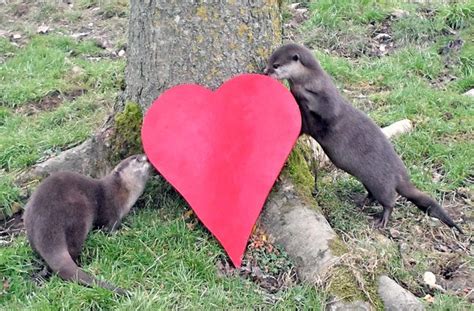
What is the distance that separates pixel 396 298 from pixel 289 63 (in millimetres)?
1369

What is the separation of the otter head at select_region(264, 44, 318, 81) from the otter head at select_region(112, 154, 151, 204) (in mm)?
821

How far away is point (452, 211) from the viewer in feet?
14.7

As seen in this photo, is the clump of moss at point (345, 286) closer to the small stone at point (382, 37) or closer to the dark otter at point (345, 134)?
the dark otter at point (345, 134)

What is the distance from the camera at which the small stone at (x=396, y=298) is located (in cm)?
349

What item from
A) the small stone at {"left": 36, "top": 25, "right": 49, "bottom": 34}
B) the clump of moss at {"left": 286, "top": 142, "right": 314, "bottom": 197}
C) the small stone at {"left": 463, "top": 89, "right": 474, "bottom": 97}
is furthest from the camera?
the small stone at {"left": 36, "top": 25, "right": 49, "bottom": 34}

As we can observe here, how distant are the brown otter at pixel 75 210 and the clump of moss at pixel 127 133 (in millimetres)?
205

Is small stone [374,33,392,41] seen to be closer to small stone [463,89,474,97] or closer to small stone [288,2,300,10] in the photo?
small stone [288,2,300,10]

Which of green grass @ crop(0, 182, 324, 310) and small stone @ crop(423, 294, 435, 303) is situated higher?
green grass @ crop(0, 182, 324, 310)

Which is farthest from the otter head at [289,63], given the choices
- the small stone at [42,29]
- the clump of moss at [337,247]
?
the small stone at [42,29]

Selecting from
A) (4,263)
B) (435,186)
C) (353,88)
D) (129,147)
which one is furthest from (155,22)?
(353,88)

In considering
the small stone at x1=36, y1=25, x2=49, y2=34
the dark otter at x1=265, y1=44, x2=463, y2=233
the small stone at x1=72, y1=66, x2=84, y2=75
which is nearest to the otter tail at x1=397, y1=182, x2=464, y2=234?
the dark otter at x1=265, y1=44, x2=463, y2=233

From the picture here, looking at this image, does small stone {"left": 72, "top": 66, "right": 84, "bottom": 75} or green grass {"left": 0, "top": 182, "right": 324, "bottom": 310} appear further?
small stone {"left": 72, "top": 66, "right": 84, "bottom": 75}

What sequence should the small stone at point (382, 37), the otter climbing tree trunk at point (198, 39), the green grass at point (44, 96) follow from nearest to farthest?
the otter climbing tree trunk at point (198, 39) → the green grass at point (44, 96) → the small stone at point (382, 37)

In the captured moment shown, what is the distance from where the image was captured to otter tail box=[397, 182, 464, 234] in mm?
4125
